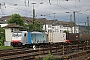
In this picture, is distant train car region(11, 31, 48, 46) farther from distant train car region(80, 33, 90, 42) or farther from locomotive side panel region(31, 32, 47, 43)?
distant train car region(80, 33, 90, 42)

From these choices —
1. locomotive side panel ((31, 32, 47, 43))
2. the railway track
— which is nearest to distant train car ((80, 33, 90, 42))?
locomotive side panel ((31, 32, 47, 43))

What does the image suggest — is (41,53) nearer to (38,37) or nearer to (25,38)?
(25,38)

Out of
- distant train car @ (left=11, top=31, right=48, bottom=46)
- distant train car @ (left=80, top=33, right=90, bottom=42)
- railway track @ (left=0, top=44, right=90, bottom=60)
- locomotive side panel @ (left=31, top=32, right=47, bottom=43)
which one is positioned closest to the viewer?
railway track @ (left=0, top=44, right=90, bottom=60)

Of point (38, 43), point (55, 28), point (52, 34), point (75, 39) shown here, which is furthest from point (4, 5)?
point (55, 28)

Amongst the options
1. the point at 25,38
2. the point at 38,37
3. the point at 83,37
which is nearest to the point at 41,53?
the point at 25,38

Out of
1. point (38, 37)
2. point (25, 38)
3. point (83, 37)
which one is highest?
point (25, 38)

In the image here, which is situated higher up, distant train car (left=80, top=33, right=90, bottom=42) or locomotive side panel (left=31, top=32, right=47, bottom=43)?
locomotive side panel (left=31, top=32, right=47, bottom=43)

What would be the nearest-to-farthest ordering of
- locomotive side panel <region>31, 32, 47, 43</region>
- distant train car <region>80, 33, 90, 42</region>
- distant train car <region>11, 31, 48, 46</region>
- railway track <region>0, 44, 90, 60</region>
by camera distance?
railway track <region>0, 44, 90, 60</region>
distant train car <region>11, 31, 48, 46</region>
locomotive side panel <region>31, 32, 47, 43</region>
distant train car <region>80, 33, 90, 42</region>

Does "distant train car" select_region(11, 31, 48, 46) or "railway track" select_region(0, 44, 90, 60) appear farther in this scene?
"distant train car" select_region(11, 31, 48, 46)

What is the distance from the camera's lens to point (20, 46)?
35594 millimetres

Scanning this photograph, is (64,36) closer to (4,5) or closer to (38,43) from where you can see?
(38,43)

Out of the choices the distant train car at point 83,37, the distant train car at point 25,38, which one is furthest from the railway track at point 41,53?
the distant train car at point 83,37

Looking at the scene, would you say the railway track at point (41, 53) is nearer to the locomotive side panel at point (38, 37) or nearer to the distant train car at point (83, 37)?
the locomotive side panel at point (38, 37)

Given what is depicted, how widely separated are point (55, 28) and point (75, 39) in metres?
70.9
